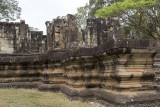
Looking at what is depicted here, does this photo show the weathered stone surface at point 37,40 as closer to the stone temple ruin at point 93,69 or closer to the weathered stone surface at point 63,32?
the stone temple ruin at point 93,69

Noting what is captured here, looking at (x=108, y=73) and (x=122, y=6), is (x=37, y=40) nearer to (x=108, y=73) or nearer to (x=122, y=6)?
(x=122, y=6)

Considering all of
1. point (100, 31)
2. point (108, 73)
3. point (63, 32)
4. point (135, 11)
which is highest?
point (135, 11)

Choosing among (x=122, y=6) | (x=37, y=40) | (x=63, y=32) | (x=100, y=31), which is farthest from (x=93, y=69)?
(x=122, y=6)

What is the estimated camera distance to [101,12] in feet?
66.3

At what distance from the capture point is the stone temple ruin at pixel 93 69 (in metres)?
3.15

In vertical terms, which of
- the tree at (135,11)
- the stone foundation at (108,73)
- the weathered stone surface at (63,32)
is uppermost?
the tree at (135,11)

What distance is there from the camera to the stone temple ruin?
3.15 meters

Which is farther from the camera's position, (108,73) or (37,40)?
(37,40)

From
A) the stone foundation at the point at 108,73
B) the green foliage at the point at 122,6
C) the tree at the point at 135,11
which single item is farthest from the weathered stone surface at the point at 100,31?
the tree at the point at 135,11

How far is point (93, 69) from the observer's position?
Answer: 13.9 feet

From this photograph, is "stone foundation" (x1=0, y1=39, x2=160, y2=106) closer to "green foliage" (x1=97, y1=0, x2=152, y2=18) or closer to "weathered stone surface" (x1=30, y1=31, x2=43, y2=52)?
"weathered stone surface" (x1=30, y1=31, x2=43, y2=52)

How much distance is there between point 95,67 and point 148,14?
16682mm

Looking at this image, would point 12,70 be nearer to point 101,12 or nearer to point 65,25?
point 65,25

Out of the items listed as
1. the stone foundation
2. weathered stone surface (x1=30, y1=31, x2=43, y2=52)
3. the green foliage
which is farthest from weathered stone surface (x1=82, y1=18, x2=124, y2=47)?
the green foliage
